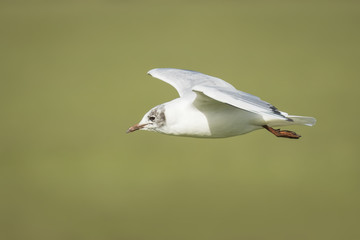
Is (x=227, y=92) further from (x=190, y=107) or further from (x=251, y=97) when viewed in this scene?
(x=190, y=107)

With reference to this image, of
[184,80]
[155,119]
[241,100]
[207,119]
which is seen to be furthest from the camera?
[184,80]

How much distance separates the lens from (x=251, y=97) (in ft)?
14.6

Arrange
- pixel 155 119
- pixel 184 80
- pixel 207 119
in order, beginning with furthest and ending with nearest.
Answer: pixel 184 80 < pixel 155 119 < pixel 207 119

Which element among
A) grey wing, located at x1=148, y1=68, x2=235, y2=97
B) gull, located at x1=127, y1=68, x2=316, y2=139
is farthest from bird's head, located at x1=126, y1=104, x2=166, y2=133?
grey wing, located at x1=148, y1=68, x2=235, y2=97

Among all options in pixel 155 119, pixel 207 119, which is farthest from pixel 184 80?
pixel 207 119

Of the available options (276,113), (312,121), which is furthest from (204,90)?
(312,121)

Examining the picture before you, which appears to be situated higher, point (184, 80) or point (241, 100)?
point (184, 80)

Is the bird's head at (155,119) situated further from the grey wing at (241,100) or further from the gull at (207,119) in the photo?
the grey wing at (241,100)

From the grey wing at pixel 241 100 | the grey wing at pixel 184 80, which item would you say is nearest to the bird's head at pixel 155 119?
the grey wing at pixel 184 80

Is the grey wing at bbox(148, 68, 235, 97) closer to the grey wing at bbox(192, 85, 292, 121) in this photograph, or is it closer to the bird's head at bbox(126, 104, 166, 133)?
the bird's head at bbox(126, 104, 166, 133)

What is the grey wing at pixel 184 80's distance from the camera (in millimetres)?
5582

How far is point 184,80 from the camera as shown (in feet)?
19.0

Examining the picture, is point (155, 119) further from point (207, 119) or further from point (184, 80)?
point (184, 80)

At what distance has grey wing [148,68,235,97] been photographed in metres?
5.58
